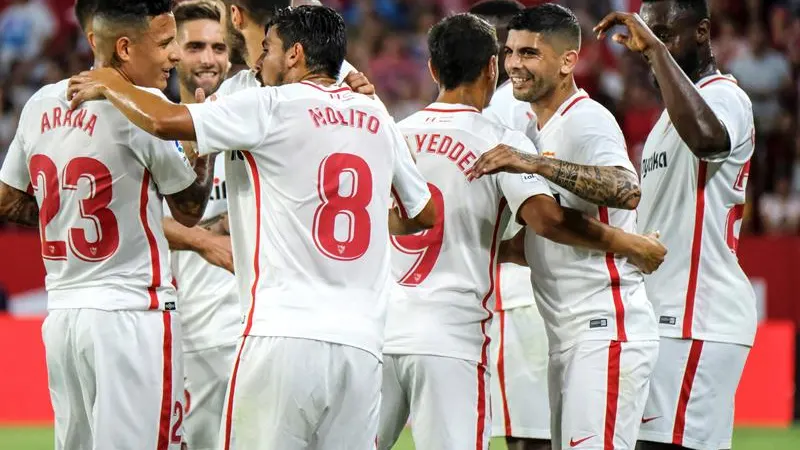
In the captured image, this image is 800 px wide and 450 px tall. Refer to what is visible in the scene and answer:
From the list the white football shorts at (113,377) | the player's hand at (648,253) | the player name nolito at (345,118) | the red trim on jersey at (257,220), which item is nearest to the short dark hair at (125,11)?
the red trim on jersey at (257,220)

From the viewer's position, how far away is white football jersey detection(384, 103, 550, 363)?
6.23 metres

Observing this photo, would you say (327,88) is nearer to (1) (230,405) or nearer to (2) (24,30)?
(1) (230,405)

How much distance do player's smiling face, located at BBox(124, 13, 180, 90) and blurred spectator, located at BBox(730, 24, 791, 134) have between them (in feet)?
37.7

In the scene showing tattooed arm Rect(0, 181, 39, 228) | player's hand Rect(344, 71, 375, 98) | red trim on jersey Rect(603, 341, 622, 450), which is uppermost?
player's hand Rect(344, 71, 375, 98)

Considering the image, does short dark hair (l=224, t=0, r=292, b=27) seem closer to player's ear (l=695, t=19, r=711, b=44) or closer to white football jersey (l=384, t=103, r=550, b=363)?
white football jersey (l=384, t=103, r=550, b=363)

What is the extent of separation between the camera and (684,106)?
6500 millimetres

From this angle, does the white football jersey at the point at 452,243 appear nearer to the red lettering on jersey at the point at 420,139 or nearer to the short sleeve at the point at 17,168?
the red lettering on jersey at the point at 420,139

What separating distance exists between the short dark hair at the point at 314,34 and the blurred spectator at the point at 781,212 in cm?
1034

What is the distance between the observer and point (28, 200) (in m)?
6.29

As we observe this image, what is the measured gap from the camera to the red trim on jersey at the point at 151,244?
596 centimetres

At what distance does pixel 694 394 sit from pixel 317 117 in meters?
2.62

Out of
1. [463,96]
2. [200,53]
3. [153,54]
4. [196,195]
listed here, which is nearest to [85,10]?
[153,54]

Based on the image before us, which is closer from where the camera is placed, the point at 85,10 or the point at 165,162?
the point at 165,162

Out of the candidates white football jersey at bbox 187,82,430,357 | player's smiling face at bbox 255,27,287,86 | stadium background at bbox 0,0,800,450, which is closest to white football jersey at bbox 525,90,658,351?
white football jersey at bbox 187,82,430,357
